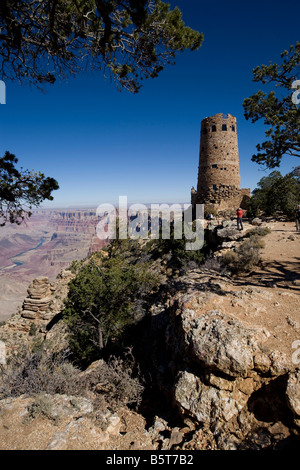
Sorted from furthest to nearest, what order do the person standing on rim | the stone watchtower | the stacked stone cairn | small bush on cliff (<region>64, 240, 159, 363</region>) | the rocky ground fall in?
the stacked stone cairn, the stone watchtower, the person standing on rim, small bush on cliff (<region>64, 240, 159, 363</region>), the rocky ground

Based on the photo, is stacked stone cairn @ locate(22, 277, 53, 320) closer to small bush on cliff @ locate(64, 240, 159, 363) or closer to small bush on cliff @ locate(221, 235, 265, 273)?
small bush on cliff @ locate(64, 240, 159, 363)

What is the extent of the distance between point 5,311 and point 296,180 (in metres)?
83.9

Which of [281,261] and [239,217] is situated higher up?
[239,217]

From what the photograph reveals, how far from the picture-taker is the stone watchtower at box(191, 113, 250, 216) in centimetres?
2030

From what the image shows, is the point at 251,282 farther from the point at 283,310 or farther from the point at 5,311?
the point at 5,311

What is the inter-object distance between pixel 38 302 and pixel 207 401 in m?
21.8

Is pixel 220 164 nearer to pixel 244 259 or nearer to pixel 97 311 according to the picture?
pixel 244 259

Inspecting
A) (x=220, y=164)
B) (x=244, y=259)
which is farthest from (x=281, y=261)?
(x=220, y=164)

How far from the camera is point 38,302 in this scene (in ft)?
70.8

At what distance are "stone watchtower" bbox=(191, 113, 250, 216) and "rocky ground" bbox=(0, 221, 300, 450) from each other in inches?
656

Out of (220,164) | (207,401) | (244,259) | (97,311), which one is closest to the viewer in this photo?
(207,401)

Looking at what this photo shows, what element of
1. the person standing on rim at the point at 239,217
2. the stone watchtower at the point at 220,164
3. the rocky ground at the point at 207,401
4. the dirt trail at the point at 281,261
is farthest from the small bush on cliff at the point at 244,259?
the stone watchtower at the point at 220,164

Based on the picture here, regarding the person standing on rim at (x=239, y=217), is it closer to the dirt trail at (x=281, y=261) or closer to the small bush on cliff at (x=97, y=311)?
the dirt trail at (x=281, y=261)

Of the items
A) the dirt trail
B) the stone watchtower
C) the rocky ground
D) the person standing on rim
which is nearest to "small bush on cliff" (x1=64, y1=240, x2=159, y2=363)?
the rocky ground
